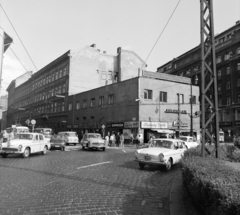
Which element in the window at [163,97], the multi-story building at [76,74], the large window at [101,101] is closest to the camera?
the window at [163,97]

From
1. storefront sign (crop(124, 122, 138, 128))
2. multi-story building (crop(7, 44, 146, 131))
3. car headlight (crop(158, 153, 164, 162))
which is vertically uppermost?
multi-story building (crop(7, 44, 146, 131))

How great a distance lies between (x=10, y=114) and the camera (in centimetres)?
8469

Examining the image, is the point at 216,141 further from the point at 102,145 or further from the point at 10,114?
the point at 10,114

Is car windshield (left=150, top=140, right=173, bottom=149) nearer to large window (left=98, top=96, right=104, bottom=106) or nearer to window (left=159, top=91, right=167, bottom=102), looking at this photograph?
window (left=159, top=91, right=167, bottom=102)

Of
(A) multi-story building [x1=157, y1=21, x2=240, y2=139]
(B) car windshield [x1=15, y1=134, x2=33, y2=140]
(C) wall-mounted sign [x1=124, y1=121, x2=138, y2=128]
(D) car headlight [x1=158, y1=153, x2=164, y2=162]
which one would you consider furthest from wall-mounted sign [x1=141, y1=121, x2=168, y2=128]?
(D) car headlight [x1=158, y1=153, x2=164, y2=162]

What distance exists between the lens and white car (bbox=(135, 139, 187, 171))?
10586 millimetres

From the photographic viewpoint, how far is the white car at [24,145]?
556 inches

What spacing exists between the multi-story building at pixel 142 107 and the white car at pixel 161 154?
19.5 meters

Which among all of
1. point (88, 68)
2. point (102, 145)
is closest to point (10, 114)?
point (88, 68)

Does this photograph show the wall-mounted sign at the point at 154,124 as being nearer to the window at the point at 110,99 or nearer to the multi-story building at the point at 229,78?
the window at the point at 110,99

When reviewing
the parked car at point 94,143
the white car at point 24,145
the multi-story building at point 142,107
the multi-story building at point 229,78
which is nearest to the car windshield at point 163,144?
the white car at point 24,145

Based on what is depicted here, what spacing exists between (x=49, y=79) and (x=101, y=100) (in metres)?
21.1

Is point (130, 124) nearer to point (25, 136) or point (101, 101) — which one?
point (101, 101)

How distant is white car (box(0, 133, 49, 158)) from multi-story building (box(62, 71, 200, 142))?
15.5 metres
